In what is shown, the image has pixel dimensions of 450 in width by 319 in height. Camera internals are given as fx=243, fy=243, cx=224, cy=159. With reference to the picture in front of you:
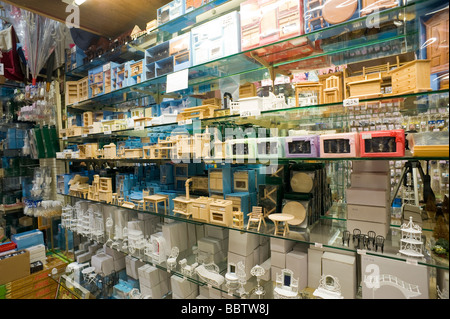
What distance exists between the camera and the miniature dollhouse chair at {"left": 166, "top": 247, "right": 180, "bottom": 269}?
1888 millimetres

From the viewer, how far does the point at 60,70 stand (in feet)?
10.7

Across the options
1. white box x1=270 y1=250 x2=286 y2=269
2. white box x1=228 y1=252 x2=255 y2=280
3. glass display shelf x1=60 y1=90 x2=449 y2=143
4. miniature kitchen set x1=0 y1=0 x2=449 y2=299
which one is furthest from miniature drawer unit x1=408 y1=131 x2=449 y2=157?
white box x1=228 y1=252 x2=255 y2=280

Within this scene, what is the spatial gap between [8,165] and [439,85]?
4.58 meters

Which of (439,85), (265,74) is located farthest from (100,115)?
(439,85)


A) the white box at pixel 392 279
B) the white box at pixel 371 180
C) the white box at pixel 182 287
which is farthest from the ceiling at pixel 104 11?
the white box at pixel 392 279

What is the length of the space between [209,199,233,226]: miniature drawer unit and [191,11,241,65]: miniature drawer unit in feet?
3.21

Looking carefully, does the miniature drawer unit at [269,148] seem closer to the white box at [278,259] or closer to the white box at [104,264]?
the white box at [278,259]

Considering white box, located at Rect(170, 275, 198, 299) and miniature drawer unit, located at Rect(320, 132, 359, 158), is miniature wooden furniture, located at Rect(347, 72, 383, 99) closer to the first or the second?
miniature drawer unit, located at Rect(320, 132, 359, 158)

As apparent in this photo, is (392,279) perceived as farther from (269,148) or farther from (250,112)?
(250,112)

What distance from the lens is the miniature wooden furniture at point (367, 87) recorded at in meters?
1.16

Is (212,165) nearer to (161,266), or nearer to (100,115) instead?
(161,266)

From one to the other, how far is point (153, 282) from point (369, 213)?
5.81 feet

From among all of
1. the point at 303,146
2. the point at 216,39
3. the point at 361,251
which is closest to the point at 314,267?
the point at 361,251

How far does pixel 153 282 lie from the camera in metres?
2.09
